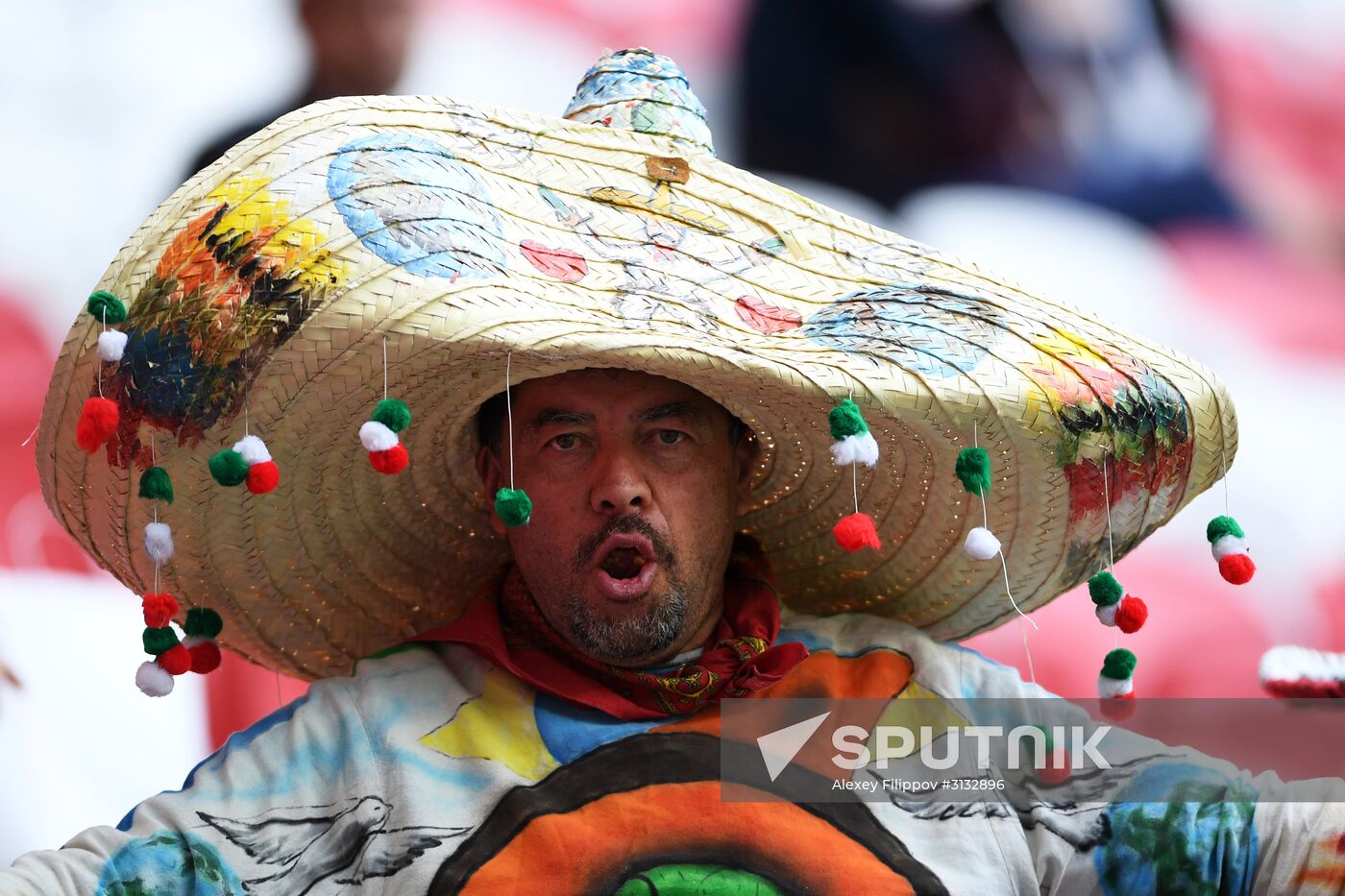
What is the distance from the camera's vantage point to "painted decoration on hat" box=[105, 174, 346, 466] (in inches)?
54.6

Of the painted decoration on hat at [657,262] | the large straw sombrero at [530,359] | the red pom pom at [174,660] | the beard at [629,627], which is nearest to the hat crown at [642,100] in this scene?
the large straw sombrero at [530,359]

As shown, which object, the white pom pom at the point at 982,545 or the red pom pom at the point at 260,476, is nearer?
the red pom pom at the point at 260,476

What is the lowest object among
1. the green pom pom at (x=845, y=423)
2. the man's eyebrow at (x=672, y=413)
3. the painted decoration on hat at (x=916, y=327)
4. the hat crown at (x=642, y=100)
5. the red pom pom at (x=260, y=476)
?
the red pom pom at (x=260, y=476)

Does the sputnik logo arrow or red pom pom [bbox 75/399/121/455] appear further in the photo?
the sputnik logo arrow

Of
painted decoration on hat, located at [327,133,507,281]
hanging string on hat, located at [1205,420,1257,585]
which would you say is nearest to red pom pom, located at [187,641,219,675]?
painted decoration on hat, located at [327,133,507,281]

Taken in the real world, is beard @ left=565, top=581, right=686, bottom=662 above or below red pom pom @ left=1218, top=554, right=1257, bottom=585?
below

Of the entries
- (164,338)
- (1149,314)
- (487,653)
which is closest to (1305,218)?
(1149,314)

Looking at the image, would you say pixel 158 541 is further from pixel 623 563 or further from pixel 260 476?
pixel 623 563

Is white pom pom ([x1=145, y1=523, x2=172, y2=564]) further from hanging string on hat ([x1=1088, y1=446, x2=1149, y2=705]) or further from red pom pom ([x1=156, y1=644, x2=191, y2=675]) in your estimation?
hanging string on hat ([x1=1088, y1=446, x2=1149, y2=705])

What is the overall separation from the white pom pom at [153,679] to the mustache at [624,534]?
42cm

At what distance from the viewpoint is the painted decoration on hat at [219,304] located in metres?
1.39

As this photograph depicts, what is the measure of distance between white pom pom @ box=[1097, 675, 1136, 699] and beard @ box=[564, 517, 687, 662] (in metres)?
0.44

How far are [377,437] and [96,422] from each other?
9.6 inches

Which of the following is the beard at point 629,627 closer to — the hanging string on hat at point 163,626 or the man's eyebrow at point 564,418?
the man's eyebrow at point 564,418
